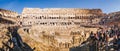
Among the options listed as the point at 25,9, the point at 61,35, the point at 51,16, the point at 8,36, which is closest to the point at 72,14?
the point at 51,16

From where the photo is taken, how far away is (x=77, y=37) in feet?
258

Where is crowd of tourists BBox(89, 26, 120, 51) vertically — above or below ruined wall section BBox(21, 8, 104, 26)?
below

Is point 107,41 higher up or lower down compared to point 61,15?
lower down

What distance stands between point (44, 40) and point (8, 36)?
8374mm

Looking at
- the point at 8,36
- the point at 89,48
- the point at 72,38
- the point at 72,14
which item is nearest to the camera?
the point at 89,48

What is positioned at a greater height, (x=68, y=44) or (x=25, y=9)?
(x=25, y=9)

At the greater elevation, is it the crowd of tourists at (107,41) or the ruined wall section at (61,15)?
the ruined wall section at (61,15)

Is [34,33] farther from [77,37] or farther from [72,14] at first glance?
[72,14]

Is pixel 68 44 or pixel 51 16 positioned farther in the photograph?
pixel 51 16

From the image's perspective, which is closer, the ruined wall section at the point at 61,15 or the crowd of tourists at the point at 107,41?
the crowd of tourists at the point at 107,41

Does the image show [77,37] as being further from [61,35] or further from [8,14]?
[8,14]

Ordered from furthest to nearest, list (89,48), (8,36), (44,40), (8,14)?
(8,14), (44,40), (8,36), (89,48)

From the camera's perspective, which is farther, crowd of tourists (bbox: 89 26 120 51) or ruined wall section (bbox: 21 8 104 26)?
ruined wall section (bbox: 21 8 104 26)

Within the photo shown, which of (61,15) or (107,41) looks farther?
(61,15)
